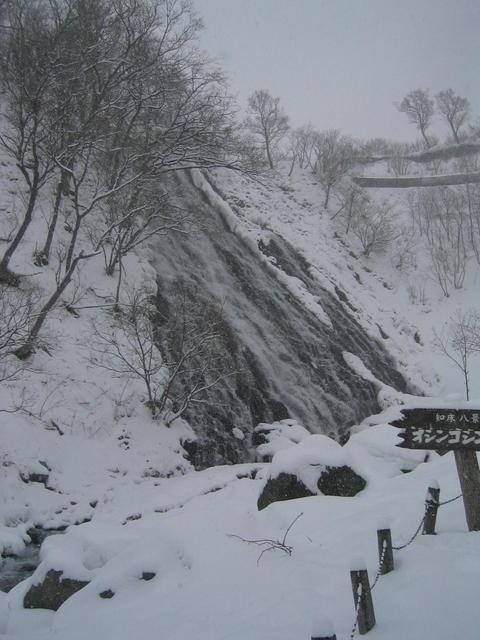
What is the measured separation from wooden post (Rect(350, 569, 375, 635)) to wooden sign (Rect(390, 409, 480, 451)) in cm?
205

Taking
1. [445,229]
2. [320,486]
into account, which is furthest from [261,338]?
[445,229]

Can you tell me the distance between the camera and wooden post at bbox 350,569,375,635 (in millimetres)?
3504

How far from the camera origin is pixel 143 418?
12469 millimetres

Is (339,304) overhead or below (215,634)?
overhead

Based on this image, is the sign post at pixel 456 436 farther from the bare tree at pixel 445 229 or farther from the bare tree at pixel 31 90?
the bare tree at pixel 445 229

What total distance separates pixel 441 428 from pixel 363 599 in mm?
2264

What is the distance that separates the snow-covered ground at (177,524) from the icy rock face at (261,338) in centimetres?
83

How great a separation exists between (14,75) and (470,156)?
36.6m

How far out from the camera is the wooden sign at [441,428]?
505 centimetres

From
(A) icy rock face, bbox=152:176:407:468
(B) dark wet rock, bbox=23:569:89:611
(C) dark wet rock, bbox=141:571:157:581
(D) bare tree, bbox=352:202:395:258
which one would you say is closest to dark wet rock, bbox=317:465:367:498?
(C) dark wet rock, bbox=141:571:157:581

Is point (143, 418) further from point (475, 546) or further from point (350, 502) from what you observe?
point (475, 546)

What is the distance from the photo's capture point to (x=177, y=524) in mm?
7641

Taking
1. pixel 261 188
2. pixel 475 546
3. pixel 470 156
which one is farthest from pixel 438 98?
pixel 475 546

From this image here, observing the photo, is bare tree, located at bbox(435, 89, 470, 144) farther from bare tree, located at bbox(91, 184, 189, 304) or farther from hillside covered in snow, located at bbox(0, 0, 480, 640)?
bare tree, located at bbox(91, 184, 189, 304)
